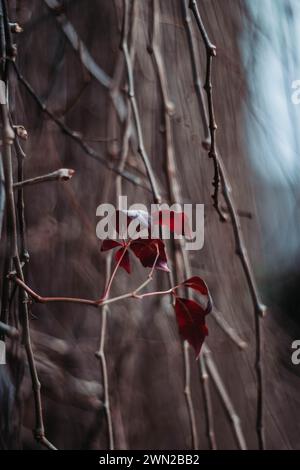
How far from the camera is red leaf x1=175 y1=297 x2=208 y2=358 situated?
2.20 feet

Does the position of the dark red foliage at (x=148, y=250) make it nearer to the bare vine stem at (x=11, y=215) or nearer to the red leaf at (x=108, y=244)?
the red leaf at (x=108, y=244)

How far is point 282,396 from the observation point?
145 centimetres

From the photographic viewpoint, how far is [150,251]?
667 millimetres

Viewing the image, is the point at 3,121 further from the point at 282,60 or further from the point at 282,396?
the point at 282,396

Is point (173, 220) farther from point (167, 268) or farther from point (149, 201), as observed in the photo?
point (149, 201)

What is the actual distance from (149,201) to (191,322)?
830 mm

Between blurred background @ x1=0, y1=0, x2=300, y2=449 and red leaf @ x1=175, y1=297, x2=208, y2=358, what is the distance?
0.51 meters

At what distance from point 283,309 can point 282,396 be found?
0.89 ft

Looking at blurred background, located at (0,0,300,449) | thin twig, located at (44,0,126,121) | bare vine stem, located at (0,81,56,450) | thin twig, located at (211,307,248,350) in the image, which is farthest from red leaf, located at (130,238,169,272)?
thin twig, located at (44,0,126,121)

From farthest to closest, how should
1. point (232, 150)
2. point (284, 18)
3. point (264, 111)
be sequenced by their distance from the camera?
point (232, 150)
point (264, 111)
point (284, 18)

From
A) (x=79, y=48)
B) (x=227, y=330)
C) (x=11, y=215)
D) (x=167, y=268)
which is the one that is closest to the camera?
(x=11, y=215)

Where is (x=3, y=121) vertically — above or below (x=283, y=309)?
above

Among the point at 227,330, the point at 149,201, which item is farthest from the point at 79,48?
the point at 227,330
